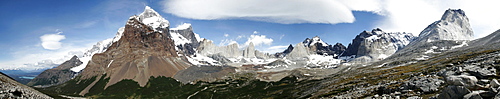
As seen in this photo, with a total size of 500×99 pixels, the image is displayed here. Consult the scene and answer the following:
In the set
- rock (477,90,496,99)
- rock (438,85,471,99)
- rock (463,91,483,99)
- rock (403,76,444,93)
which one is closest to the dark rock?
rock (463,91,483,99)

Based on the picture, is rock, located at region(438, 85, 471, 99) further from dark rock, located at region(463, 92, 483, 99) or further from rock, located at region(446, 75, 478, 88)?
rock, located at region(446, 75, 478, 88)

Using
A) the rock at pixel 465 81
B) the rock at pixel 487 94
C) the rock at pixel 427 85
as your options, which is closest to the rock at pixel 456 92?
the rock at pixel 487 94

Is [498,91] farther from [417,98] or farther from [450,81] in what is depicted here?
[417,98]

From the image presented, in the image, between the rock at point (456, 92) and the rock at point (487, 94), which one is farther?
the rock at point (456, 92)

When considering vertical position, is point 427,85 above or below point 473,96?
below

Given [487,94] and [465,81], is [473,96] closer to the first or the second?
[487,94]

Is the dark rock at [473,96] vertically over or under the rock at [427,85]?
over

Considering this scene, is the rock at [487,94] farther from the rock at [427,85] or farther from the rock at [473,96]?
the rock at [427,85]

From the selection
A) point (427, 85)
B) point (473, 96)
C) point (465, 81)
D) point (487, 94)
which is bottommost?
point (427, 85)

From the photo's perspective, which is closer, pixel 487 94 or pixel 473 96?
pixel 487 94

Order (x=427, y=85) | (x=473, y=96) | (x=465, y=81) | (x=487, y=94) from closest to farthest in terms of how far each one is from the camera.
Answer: (x=487, y=94) → (x=473, y=96) → (x=465, y=81) → (x=427, y=85)

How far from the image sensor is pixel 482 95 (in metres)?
23.4

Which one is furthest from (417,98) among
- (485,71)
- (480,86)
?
(485,71)

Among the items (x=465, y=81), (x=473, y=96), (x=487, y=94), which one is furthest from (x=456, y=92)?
(x=465, y=81)
